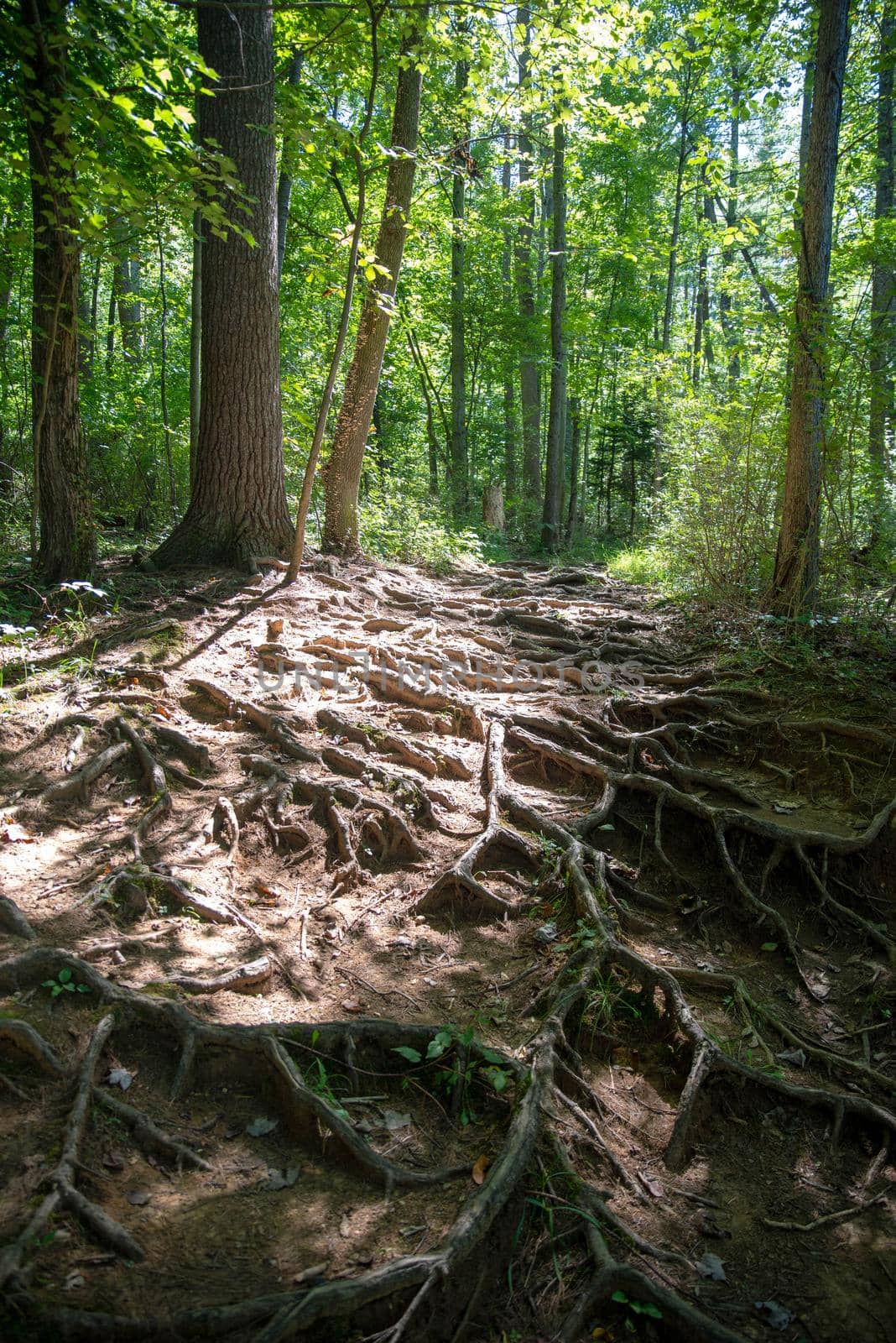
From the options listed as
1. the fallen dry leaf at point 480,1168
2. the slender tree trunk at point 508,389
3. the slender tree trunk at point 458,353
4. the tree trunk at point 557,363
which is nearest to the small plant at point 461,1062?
the fallen dry leaf at point 480,1168

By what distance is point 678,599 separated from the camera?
1005cm

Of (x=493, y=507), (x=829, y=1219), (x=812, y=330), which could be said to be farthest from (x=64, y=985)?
(x=493, y=507)

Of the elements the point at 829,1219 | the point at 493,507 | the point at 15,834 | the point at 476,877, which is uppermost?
the point at 493,507

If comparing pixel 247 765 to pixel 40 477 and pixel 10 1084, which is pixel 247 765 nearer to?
pixel 10 1084

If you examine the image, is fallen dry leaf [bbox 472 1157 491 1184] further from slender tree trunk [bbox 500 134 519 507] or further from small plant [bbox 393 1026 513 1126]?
slender tree trunk [bbox 500 134 519 507]

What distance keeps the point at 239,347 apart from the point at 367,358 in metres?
2.91

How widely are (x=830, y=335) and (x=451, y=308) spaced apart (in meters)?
13.6

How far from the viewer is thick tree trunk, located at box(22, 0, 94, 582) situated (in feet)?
19.0

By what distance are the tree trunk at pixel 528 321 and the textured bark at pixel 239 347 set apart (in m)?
10.2

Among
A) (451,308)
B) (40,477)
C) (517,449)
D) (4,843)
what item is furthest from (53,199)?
(517,449)

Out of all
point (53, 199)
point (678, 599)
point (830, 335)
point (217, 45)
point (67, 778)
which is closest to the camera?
point (67, 778)

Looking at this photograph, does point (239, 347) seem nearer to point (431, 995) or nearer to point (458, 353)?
point (431, 995)

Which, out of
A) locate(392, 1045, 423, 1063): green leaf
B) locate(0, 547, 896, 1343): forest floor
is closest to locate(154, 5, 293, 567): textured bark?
locate(0, 547, 896, 1343): forest floor

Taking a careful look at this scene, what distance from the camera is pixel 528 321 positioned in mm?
19203
